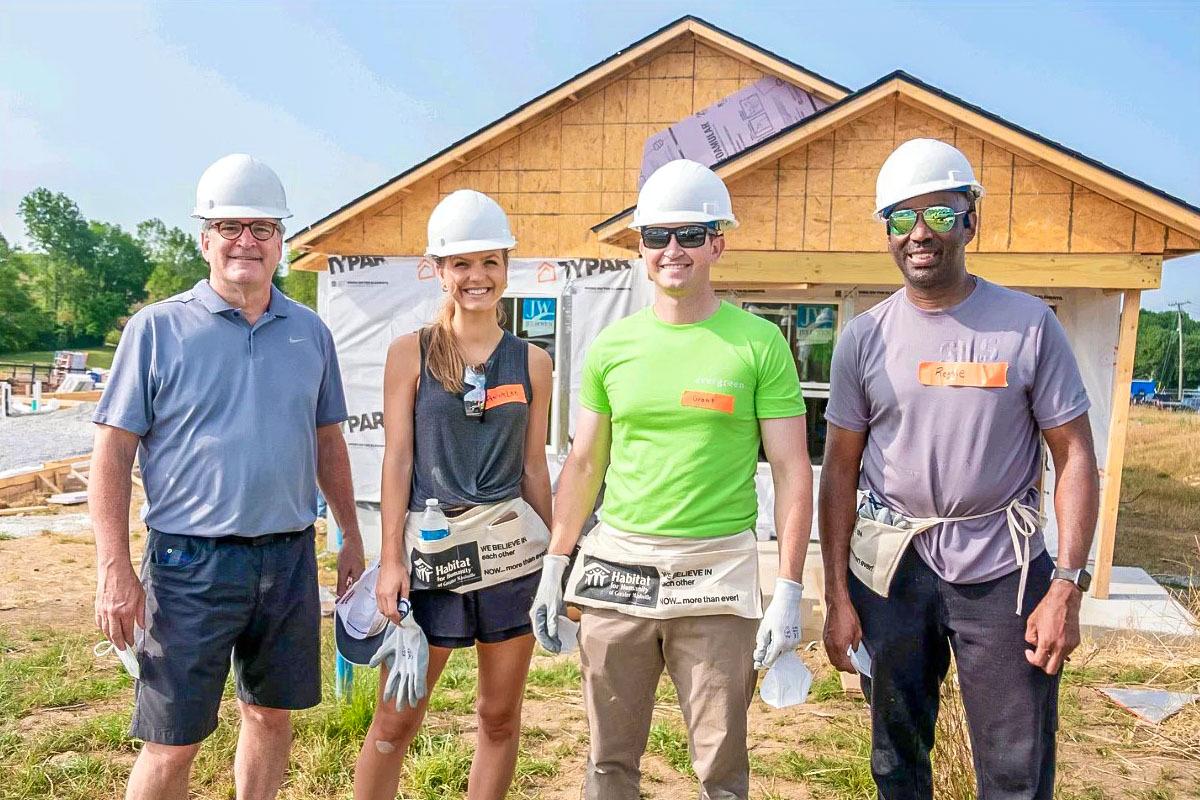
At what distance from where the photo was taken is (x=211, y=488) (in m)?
2.60

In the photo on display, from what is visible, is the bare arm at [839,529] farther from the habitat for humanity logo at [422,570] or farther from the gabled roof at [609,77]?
the gabled roof at [609,77]

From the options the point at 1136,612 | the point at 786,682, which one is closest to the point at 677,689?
the point at 786,682

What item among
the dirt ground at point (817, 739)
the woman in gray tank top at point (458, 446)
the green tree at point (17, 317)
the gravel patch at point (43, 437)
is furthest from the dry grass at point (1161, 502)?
the green tree at point (17, 317)

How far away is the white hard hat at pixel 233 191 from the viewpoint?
8.71ft

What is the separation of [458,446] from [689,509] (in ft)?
2.44

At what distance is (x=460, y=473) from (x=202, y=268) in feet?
285

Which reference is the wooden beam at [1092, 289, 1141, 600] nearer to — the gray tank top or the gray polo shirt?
the gray tank top

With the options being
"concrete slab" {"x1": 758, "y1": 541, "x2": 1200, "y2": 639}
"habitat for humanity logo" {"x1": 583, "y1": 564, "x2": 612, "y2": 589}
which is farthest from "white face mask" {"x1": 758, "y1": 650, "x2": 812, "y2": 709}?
"concrete slab" {"x1": 758, "y1": 541, "x2": 1200, "y2": 639}

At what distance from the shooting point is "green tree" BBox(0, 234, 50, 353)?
65875mm

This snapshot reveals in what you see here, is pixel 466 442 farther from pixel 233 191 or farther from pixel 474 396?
pixel 233 191

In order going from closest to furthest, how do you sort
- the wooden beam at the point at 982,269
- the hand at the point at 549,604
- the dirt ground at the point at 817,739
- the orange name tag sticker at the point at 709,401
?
the orange name tag sticker at the point at 709,401 → the hand at the point at 549,604 → the dirt ground at the point at 817,739 → the wooden beam at the point at 982,269

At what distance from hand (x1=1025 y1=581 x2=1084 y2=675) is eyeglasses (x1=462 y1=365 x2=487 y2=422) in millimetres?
1663

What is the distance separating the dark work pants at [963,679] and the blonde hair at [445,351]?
53.6 inches

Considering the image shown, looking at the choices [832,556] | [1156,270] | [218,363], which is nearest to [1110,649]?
[1156,270]
